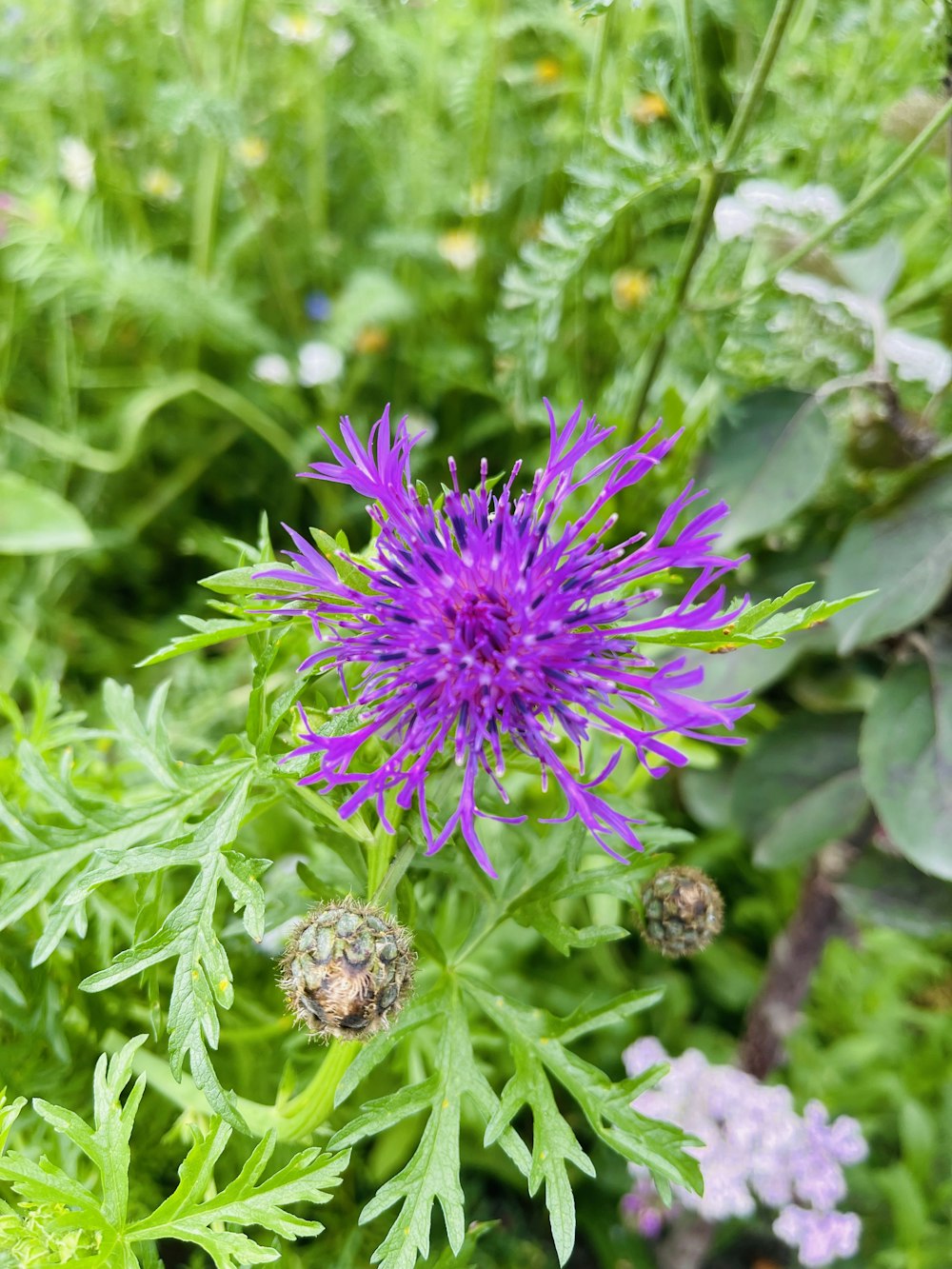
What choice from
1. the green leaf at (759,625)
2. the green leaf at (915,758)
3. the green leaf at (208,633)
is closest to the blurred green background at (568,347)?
the green leaf at (915,758)

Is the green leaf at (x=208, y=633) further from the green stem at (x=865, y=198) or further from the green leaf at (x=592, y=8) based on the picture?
the green stem at (x=865, y=198)

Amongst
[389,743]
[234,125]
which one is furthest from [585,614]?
[234,125]

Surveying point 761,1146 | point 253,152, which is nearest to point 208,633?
point 761,1146

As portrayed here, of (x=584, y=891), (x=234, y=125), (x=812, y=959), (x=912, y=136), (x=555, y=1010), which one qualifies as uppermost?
(x=912, y=136)

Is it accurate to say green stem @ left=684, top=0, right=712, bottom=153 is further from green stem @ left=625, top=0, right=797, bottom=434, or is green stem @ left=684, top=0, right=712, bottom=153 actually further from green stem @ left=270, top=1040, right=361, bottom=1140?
green stem @ left=270, top=1040, right=361, bottom=1140

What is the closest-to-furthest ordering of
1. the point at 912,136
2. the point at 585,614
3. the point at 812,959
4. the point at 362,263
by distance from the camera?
the point at 585,614, the point at 912,136, the point at 812,959, the point at 362,263

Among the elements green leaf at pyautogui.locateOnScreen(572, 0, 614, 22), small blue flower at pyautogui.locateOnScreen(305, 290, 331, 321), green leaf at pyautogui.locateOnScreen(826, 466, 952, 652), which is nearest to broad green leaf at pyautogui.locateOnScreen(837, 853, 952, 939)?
green leaf at pyautogui.locateOnScreen(826, 466, 952, 652)

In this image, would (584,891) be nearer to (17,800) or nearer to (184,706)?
(17,800)

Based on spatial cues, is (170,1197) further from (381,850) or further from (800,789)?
(800,789)
